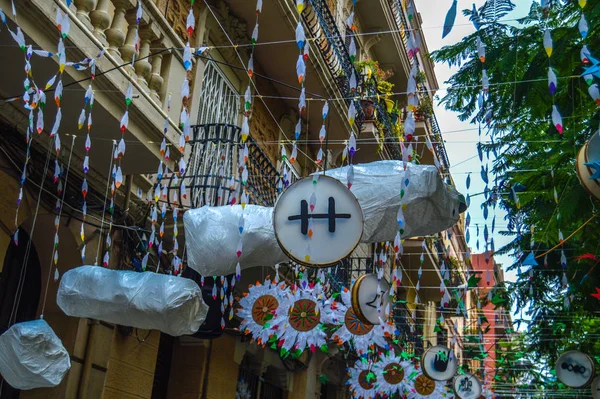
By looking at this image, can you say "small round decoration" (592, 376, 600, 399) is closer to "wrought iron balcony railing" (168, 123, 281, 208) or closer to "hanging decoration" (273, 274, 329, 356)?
"hanging decoration" (273, 274, 329, 356)

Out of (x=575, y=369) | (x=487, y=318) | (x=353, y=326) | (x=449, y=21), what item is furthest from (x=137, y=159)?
(x=487, y=318)

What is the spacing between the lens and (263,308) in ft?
31.5

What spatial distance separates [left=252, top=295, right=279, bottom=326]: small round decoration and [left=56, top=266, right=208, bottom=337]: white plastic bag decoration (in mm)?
3135

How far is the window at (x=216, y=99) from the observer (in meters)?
11.2

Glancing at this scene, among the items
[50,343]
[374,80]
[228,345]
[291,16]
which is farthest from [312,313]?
[374,80]

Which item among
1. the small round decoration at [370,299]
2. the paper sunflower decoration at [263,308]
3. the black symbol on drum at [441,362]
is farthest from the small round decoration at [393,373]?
the small round decoration at [370,299]

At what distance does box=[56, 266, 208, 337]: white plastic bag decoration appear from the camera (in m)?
6.20

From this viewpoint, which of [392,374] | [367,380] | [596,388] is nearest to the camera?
[596,388]

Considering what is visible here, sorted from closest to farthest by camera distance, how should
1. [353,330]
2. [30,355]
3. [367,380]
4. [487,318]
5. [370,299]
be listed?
1. [30,355]
2. [370,299]
3. [353,330]
4. [367,380]
5. [487,318]

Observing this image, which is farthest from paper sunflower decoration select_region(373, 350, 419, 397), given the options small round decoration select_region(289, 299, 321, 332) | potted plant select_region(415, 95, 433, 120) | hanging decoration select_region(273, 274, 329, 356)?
potted plant select_region(415, 95, 433, 120)

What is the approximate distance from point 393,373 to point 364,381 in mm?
612

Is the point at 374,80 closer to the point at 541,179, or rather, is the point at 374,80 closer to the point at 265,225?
the point at 541,179

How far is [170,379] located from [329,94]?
6.30 metres

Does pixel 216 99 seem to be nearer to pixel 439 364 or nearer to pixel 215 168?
pixel 215 168
